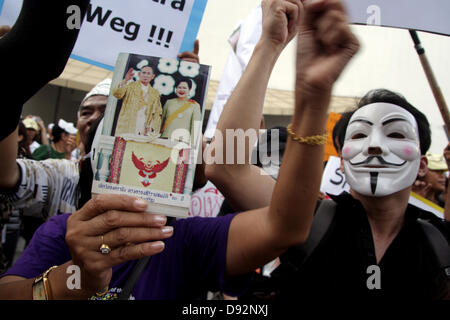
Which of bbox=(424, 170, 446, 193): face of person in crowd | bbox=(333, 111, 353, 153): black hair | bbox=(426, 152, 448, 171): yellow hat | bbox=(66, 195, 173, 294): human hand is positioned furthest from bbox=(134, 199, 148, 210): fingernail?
bbox=(426, 152, 448, 171): yellow hat

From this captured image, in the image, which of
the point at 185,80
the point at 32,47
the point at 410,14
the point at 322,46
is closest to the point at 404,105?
the point at 410,14

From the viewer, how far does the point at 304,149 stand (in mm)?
820

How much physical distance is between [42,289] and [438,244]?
1.37m

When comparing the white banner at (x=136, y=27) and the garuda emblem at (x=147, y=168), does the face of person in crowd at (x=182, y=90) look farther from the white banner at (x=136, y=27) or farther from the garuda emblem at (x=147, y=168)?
the white banner at (x=136, y=27)

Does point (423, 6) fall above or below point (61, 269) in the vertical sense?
above

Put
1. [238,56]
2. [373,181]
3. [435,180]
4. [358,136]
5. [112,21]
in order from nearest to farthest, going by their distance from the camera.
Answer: [373,181], [358,136], [112,21], [238,56], [435,180]

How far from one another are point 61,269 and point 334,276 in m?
0.95

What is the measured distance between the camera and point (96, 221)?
0.82m

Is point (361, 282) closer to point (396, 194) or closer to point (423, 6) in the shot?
point (396, 194)

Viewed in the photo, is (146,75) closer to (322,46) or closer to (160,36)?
(322,46)

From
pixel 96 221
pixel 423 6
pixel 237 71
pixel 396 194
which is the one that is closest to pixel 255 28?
pixel 237 71

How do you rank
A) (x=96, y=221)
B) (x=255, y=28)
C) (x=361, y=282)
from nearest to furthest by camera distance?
(x=96, y=221) < (x=361, y=282) < (x=255, y=28)

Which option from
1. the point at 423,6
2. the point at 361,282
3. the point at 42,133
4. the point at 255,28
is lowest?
the point at 361,282

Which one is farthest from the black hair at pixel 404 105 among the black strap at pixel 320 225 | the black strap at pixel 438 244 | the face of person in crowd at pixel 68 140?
the face of person in crowd at pixel 68 140
